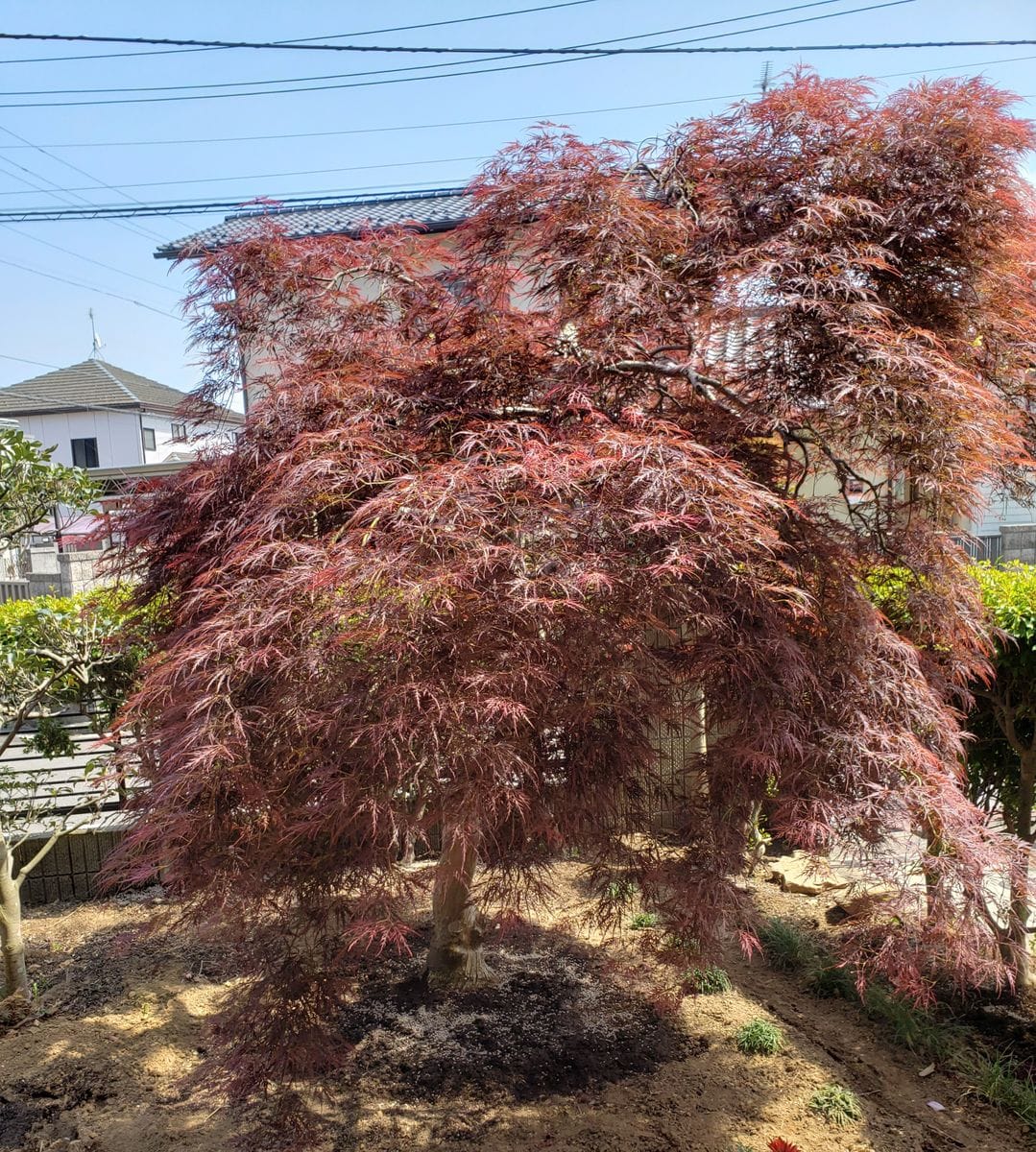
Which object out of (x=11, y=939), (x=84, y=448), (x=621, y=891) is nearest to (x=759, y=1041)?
(x=621, y=891)

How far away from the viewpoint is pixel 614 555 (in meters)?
1.99

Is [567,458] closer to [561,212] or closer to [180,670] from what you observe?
[561,212]

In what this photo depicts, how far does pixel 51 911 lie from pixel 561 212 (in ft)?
14.0

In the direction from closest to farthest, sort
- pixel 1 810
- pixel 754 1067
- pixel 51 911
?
1. pixel 754 1067
2. pixel 1 810
3. pixel 51 911

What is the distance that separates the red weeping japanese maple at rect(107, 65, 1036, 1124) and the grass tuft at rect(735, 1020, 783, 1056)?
96cm

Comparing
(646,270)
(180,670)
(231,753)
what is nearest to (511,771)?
(231,753)

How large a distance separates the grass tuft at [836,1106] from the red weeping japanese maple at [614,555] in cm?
72

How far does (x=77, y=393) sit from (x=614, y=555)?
24.5 m

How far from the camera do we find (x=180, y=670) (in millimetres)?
2096

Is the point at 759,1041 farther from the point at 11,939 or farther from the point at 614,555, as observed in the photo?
the point at 11,939

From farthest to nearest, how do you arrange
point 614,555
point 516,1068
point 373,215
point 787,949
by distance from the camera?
1. point 373,215
2. point 787,949
3. point 516,1068
4. point 614,555

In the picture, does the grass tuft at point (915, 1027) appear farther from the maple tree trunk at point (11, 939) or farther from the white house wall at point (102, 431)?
the white house wall at point (102, 431)

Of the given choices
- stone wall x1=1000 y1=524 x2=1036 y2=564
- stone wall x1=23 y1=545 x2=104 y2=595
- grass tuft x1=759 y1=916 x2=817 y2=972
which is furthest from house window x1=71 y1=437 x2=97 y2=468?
grass tuft x1=759 y1=916 x2=817 y2=972

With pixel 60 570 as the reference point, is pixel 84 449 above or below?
above
